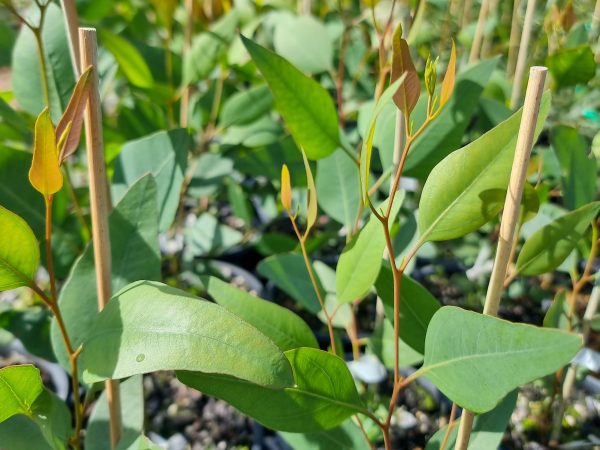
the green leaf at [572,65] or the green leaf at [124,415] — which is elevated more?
the green leaf at [572,65]

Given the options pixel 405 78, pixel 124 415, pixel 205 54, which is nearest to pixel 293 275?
pixel 124 415

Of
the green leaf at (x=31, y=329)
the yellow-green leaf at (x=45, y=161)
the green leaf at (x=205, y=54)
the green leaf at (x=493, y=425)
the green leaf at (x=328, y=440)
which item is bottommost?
the green leaf at (x=328, y=440)

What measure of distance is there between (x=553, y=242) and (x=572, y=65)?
360 millimetres

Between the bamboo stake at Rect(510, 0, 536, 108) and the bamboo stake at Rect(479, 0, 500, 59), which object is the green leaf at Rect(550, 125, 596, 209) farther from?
the bamboo stake at Rect(479, 0, 500, 59)

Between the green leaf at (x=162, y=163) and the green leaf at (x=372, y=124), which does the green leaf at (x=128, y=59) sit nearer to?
the green leaf at (x=162, y=163)

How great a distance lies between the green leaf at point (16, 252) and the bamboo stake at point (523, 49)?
0.63 m

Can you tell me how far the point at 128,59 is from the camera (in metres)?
0.94

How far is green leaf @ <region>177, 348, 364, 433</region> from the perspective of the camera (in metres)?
0.46

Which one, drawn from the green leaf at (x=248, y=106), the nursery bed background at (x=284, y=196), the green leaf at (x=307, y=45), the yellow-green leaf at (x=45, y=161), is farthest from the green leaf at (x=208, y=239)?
the yellow-green leaf at (x=45, y=161)

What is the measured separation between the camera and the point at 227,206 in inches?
57.9

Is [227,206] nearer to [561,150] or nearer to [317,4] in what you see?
[317,4]

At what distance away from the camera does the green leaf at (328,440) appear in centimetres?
59

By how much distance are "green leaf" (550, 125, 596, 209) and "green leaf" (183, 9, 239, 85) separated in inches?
20.9

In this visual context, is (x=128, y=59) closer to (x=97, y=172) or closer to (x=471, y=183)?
(x=97, y=172)
